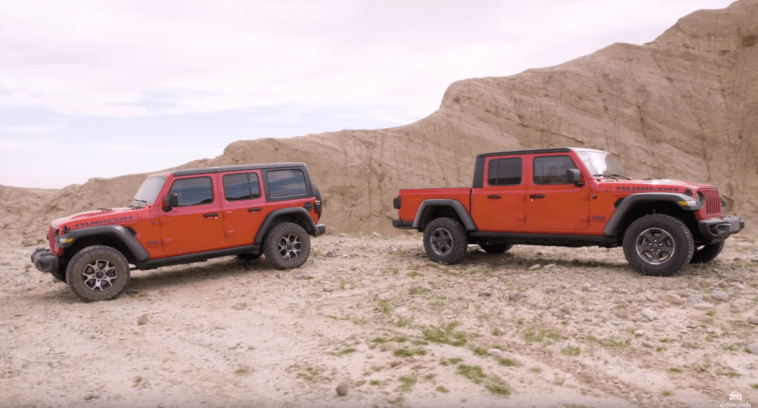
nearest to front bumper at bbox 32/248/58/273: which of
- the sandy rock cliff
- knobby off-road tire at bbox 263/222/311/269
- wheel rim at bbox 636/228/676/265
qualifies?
knobby off-road tire at bbox 263/222/311/269

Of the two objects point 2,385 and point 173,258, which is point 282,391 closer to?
point 2,385

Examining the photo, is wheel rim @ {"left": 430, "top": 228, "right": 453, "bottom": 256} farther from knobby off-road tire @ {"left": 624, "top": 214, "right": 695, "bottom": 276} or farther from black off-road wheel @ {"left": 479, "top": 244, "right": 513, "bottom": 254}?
knobby off-road tire @ {"left": 624, "top": 214, "right": 695, "bottom": 276}

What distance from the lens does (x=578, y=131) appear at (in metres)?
21.4

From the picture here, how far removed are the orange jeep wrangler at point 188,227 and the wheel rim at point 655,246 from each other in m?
5.15

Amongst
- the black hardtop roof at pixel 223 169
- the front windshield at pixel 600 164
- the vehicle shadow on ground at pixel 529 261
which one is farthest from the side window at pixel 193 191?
the front windshield at pixel 600 164

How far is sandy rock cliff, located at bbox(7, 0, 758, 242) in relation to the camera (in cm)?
1953

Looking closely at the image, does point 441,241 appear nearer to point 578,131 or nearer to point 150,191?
point 150,191

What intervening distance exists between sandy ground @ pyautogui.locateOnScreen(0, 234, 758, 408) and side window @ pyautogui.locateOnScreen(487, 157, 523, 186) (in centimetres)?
146

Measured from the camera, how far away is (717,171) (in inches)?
836

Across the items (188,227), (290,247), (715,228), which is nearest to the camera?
(715,228)

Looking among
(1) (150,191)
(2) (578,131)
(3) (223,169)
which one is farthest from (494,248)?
(2) (578,131)

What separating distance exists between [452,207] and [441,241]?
25.8 inches

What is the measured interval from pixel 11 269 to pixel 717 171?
75.4ft

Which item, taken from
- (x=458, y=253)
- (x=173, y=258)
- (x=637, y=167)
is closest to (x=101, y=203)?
(x=173, y=258)
